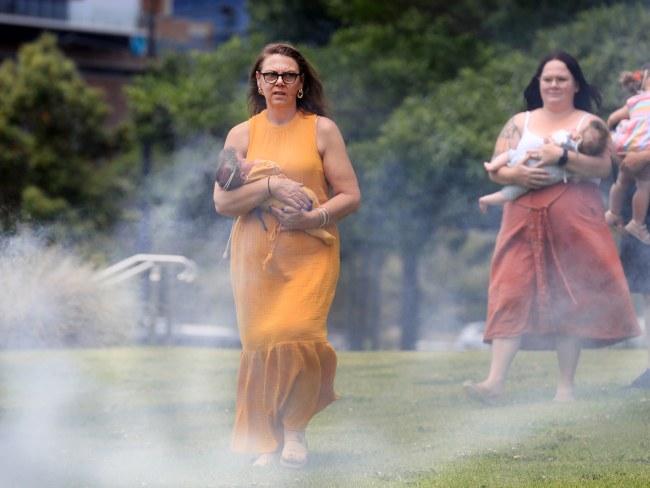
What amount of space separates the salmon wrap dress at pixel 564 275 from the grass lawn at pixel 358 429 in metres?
0.40

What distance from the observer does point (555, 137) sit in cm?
870

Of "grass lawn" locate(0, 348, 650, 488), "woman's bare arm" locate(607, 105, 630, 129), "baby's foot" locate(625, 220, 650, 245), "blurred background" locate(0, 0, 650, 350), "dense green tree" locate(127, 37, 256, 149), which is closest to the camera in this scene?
"grass lawn" locate(0, 348, 650, 488)

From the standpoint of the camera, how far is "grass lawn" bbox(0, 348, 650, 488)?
22.3 ft

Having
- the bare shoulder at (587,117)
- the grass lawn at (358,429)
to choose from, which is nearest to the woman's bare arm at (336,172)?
the grass lawn at (358,429)

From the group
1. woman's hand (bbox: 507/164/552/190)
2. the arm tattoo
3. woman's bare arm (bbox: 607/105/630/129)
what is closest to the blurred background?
the arm tattoo

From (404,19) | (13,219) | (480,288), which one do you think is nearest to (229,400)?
(13,219)

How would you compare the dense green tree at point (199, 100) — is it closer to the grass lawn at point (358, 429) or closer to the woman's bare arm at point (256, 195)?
the grass lawn at point (358, 429)

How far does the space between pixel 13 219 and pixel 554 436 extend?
4.26 meters

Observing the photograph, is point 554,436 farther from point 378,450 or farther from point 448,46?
point 448,46

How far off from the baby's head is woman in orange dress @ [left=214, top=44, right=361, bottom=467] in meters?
0.04

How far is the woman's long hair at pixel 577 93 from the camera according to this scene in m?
8.73

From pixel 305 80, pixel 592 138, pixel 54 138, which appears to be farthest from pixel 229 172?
pixel 54 138

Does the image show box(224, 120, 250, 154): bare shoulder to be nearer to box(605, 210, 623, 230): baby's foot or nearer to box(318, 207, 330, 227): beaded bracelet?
box(318, 207, 330, 227): beaded bracelet

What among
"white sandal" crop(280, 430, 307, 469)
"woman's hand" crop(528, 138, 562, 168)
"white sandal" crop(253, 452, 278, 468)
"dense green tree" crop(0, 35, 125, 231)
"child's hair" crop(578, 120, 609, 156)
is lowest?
"dense green tree" crop(0, 35, 125, 231)
